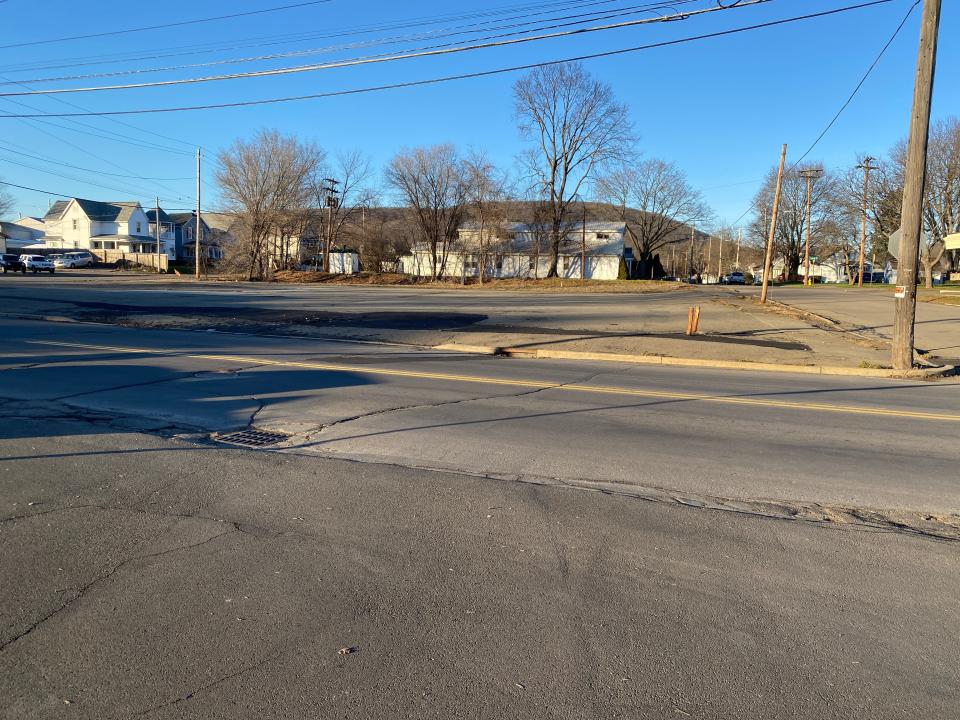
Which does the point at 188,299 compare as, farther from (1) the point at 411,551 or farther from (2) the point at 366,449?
(1) the point at 411,551

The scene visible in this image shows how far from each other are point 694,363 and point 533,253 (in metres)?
55.4

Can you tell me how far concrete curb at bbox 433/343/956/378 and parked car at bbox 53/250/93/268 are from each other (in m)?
66.9

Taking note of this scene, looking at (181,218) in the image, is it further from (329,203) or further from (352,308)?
(352,308)

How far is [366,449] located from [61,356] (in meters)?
10.1

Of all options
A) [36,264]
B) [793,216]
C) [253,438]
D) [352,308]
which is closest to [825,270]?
[793,216]

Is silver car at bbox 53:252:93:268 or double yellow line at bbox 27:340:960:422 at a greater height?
silver car at bbox 53:252:93:268

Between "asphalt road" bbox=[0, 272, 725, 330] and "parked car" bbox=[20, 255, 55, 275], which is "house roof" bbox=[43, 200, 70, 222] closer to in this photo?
"parked car" bbox=[20, 255, 55, 275]

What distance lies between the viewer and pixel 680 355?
655 inches

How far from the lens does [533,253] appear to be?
70125 mm

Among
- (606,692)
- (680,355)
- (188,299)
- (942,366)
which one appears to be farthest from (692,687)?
(188,299)

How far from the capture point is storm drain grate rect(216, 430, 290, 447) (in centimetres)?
740

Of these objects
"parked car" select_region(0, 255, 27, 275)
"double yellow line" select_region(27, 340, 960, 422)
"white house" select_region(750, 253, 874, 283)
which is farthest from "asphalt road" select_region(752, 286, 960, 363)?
"white house" select_region(750, 253, 874, 283)

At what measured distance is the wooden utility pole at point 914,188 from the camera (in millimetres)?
14367

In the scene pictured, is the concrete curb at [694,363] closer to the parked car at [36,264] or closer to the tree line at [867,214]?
the tree line at [867,214]
